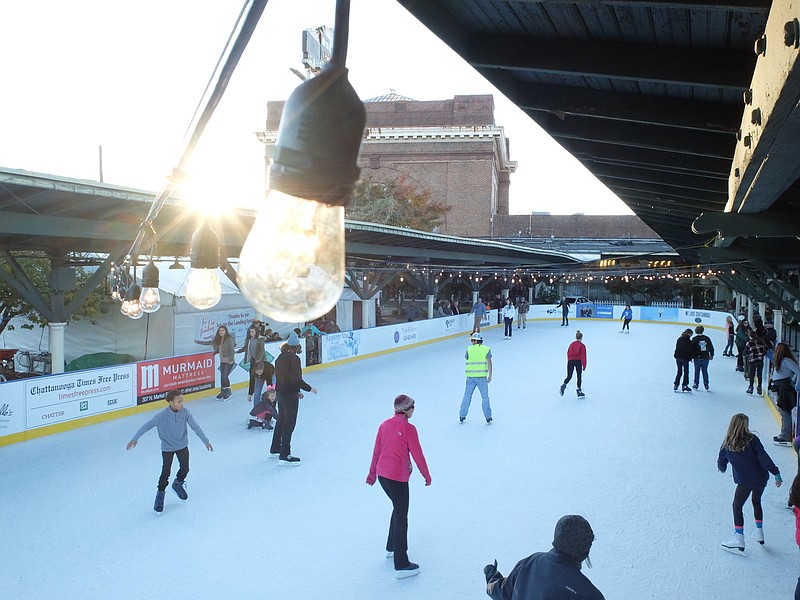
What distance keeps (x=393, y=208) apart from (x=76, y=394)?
1170 inches

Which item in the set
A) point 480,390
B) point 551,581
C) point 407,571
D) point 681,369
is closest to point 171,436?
point 407,571

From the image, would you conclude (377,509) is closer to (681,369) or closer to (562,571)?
(562,571)

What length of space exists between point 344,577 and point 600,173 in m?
3.88

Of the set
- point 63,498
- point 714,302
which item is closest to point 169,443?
point 63,498

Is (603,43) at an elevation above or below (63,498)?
above

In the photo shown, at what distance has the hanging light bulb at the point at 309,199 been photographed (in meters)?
0.88

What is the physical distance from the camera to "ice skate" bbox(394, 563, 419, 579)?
447 cm

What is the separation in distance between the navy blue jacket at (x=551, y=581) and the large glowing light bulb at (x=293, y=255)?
6.66ft

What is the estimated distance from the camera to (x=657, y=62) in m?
2.26

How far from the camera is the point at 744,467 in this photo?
4.85 m

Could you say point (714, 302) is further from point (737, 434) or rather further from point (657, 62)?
point (657, 62)

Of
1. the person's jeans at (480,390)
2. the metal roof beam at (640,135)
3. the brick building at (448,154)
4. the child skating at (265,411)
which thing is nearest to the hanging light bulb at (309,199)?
the metal roof beam at (640,135)

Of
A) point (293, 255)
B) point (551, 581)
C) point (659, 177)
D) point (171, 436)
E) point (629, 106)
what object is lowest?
point (171, 436)

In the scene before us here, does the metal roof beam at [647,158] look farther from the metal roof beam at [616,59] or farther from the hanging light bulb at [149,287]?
the hanging light bulb at [149,287]
